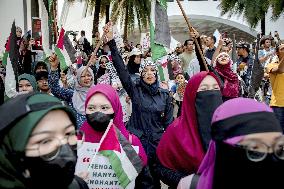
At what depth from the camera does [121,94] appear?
6.52 meters

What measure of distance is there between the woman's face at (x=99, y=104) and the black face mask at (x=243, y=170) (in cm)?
147

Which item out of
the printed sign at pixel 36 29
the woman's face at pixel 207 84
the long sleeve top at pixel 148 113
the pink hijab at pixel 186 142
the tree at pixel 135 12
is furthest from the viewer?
the tree at pixel 135 12

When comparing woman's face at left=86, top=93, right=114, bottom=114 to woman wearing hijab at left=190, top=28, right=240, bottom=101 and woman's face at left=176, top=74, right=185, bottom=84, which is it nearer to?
woman wearing hijab at left=190, top=28, right=240, bottom=101

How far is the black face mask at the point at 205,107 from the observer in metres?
3.42

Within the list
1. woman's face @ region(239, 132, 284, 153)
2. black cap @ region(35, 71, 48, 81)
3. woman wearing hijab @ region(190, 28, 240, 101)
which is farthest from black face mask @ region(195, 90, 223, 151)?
black cap @ region(35, 71, 48, 81)

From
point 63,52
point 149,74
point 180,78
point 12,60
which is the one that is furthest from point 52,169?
point 180,78

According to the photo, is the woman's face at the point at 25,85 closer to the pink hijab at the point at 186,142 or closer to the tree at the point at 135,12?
the pink hijab at the point at 186,142

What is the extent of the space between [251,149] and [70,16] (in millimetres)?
28804

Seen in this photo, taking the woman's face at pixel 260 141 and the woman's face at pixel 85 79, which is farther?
the woman's face at pixel 85 79

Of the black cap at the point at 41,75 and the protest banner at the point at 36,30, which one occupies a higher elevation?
the protest banner at the point at 36,30

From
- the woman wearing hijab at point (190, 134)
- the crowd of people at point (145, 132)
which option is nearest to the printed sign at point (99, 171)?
the crowd of people at point (145, 132)

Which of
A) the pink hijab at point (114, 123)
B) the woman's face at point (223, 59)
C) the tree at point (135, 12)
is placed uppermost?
the tree at point (135, 12)

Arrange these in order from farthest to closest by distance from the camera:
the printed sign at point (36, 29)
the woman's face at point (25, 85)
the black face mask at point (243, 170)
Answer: the printed sign at point (36, 29) → the woman's face at point (25, 85) → the black face mask at point (243, 170)

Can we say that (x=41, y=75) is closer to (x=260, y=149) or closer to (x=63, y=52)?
(x=63, y=52)
